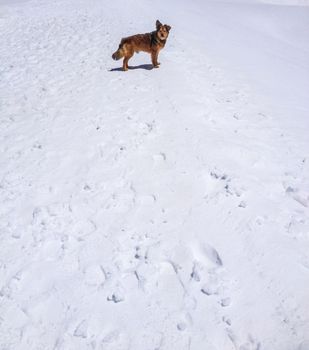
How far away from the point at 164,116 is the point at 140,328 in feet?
14.4

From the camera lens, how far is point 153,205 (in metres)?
5.18

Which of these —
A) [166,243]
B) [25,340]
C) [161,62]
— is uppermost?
[161,62]

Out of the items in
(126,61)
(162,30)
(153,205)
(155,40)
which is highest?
(162,30)

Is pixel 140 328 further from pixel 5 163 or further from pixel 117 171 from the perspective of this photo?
pixel 5 163

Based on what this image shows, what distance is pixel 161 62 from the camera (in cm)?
977

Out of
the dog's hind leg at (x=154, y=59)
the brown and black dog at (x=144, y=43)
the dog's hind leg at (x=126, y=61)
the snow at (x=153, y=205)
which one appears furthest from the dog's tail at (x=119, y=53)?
the dog's hind leg at (x=154, y=59)

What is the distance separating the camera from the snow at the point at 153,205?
12.4 ft

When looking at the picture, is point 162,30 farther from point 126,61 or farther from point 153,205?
point 153,205

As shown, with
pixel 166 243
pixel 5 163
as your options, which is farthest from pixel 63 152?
pixel 166 243

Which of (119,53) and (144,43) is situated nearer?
(144,43)

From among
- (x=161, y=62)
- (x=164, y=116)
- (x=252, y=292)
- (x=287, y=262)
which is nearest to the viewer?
(x=252, y=292)

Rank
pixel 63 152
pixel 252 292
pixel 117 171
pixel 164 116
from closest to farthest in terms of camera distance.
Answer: pixel 252 292 < pixel 117 171 < pixel 63 152 < pixel 164 116

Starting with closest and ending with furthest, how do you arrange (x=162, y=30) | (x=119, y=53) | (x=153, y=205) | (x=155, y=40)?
(x=153, y=205), (x=162, y=30), (x=155, y=40), (x=119, y=53)

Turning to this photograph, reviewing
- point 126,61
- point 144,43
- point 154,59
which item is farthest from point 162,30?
point 126,61
